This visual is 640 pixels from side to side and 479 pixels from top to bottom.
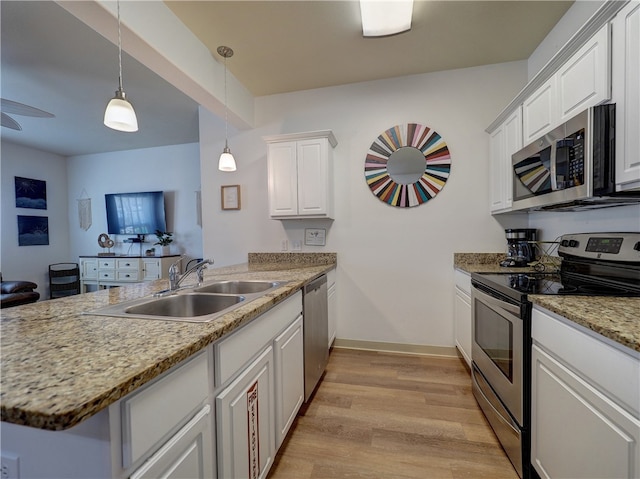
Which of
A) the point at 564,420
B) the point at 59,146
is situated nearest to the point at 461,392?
the point at 564,420

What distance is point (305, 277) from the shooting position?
1.88 m

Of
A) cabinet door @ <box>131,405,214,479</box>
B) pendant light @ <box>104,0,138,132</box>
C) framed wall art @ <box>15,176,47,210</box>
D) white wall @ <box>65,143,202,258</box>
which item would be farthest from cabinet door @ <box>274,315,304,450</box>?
framed wall art @ <box>15,176,47,210</box>

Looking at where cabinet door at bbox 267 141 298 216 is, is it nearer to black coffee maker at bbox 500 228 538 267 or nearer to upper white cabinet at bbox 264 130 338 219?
upper white cabinet at bbox 264 130 338 219

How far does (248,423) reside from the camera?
43.4 inches

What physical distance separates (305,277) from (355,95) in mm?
2063

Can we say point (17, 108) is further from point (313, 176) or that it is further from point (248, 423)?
point (248, 423)

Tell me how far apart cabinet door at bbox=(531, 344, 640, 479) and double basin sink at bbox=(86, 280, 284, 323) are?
129 cm

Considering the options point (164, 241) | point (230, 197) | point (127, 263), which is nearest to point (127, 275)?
point (127, 263)

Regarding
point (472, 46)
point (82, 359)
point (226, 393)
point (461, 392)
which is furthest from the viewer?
point (472, 46)

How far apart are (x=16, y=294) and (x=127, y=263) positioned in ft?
4.48

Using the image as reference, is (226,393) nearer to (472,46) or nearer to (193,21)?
(193,21)

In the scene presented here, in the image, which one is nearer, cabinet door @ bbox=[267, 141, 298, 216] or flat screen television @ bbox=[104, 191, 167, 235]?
cabinet door @ bbox=[267, 141, 298, 216]

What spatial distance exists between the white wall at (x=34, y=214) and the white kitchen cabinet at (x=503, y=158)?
6817 mm

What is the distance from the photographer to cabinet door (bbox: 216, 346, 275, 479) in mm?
945
